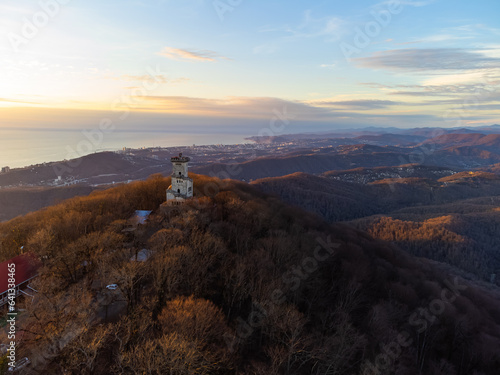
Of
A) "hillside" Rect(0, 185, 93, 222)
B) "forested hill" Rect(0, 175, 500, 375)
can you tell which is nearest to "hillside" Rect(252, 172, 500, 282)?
"forested hill" Rect(0, 175, 500, 375)

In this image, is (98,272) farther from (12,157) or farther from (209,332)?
(12,157)

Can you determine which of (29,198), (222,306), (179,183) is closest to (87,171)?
(29,198)

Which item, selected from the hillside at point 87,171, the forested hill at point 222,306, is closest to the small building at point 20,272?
the forested hill at point 222,306

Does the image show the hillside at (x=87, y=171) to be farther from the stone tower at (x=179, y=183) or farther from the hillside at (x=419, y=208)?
the stone tower at (x=179, y=183)

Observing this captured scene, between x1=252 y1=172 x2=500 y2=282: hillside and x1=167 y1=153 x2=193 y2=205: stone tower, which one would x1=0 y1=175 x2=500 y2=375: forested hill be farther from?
x1=252 y1=172 x2=500 y2=282: hillside

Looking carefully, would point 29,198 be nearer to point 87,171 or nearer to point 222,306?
point 87,171

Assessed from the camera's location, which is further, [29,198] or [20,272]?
[29,198]
